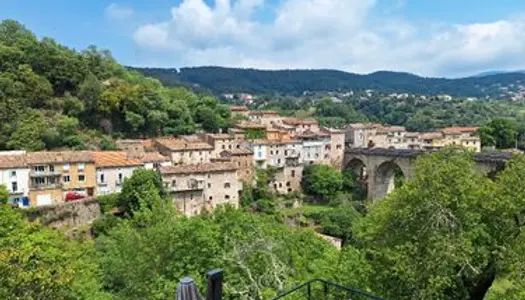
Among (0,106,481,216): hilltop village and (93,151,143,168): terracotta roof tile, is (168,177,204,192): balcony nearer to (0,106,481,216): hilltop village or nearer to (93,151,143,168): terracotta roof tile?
(0,106,481,216): hilltop village

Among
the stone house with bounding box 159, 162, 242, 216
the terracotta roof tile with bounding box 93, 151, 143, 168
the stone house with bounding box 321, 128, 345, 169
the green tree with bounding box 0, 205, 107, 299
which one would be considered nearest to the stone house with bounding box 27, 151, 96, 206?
the terracotta roof tile with bounding box 93, 151, 143, 168

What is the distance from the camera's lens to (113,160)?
36.8m

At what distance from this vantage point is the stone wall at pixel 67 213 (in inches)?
1205

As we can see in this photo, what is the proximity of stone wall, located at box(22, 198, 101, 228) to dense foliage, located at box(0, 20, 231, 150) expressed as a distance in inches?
382

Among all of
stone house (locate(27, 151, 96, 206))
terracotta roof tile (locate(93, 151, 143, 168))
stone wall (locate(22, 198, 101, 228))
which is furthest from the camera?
terracotta roof tile (locate(93, 151, 143, 168))

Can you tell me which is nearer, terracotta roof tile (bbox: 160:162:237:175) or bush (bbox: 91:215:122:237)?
bush (bbox: 91:215:122:237)

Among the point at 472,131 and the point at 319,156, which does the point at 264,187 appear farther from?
the point at 472,131

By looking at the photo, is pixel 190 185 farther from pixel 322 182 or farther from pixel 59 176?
pixel 322 182

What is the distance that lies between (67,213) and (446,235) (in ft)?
88.6

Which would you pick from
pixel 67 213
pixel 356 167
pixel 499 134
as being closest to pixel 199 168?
pixel 67 213

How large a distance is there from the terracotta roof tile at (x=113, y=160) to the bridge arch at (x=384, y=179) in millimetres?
26922

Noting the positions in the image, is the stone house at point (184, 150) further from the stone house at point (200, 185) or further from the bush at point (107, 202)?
the bush at point (107, 202)

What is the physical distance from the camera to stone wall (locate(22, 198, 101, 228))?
100 feet

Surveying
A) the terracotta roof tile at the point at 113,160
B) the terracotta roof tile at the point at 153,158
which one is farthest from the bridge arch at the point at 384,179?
the terracotta roof tile at the point at 113,160
